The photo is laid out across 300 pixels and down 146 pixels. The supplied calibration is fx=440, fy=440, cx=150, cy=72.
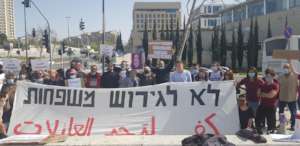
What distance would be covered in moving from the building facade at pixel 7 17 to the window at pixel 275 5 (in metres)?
95.9

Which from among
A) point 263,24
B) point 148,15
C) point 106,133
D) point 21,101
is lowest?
point 106,133

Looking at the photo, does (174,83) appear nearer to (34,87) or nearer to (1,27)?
(34,87)

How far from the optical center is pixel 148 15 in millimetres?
132625

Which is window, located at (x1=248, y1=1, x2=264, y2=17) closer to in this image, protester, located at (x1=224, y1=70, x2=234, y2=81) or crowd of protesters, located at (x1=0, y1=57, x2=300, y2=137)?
crowd of protesters, located at (x1=0, y1=57, x2=300, y2=137)

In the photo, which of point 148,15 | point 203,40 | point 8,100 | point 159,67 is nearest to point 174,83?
point 159,67

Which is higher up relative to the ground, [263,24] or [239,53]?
[263,24]

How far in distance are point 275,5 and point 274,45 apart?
34.4 m

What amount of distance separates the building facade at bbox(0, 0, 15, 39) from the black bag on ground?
438ft

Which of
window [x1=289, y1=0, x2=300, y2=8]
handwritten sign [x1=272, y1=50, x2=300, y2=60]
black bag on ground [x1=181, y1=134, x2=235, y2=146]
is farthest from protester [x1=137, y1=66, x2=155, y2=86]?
window [x1=289, y1=0, x2=300, y2=8]

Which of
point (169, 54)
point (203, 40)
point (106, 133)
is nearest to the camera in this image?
point (106, 133)

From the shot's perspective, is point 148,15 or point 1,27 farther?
point 1,27

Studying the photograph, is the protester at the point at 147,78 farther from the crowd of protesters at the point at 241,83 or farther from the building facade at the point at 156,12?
the building facade at the point at 156,12

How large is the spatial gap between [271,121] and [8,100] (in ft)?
19.2

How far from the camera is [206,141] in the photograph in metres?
7.31
